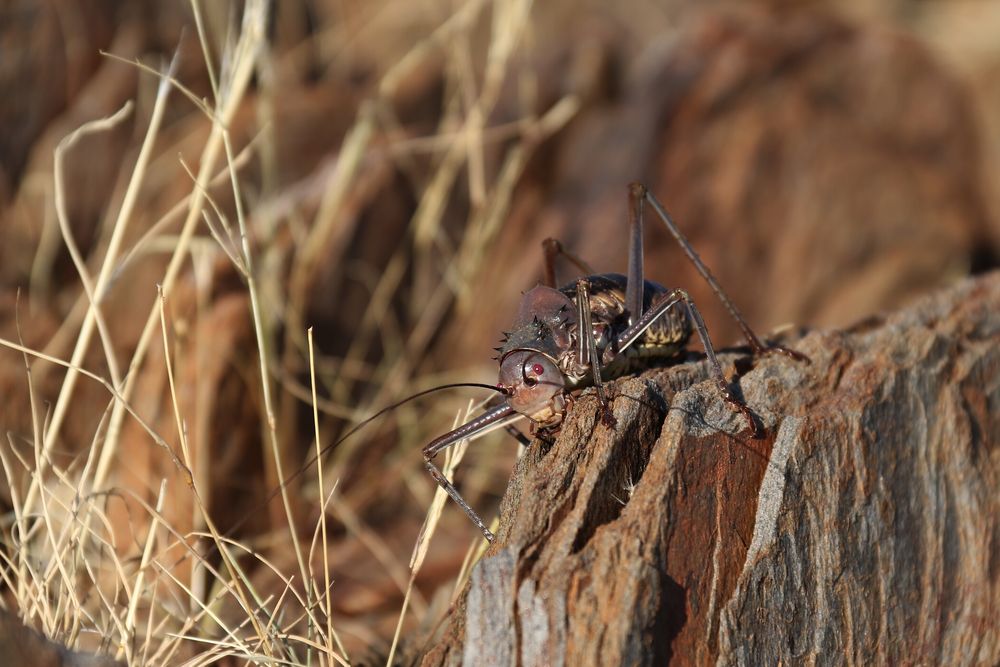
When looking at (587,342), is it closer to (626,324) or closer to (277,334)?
(626,324)

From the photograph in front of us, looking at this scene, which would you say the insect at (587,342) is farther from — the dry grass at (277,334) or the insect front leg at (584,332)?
the dry grass at (277,334)

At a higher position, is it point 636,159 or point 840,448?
point 636,159

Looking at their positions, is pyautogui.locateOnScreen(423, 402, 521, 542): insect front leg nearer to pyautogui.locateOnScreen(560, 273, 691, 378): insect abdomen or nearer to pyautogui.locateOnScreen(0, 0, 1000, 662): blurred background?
pyautogui.locateOnScreen(560, 273, 691, 378): insect abdomen

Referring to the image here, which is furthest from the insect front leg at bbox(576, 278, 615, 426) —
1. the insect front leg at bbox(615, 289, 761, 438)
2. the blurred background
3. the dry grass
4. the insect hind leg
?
the blurred background

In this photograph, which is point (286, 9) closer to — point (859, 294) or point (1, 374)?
point (1, 374)

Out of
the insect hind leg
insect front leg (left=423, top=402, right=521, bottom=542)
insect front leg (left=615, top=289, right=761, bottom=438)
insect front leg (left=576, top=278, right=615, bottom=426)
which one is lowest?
insect front leg (left=423, top=402, right=521, bottom=542)

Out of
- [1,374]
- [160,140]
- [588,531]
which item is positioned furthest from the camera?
[160,140]

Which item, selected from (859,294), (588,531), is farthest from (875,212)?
(588,531)
